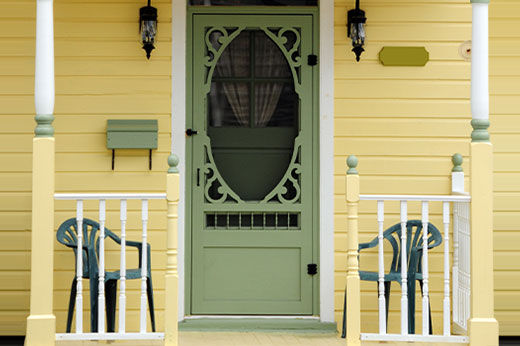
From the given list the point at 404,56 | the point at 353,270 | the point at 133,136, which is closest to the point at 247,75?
the point at 133,136

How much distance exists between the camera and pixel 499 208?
647 centimetres

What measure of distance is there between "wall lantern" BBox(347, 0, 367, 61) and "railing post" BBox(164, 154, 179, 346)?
194 cm

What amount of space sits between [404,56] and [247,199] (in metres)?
1.64

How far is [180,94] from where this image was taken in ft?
20.7

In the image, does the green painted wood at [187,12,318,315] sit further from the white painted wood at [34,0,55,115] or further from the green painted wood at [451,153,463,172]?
the white painted wood at [34,0,55,115]

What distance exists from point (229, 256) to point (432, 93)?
2.01 m

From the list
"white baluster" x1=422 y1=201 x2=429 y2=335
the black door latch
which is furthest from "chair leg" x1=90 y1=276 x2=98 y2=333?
"white baluster" x1=422 y1=201 x2=429 y2=335

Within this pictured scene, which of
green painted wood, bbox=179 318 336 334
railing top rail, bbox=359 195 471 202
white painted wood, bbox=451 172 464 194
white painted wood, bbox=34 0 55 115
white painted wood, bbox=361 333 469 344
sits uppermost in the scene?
white painted wood, bbox=34 0 55 115

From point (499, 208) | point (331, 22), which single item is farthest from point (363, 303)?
point (331, 22)

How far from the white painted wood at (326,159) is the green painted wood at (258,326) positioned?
4.6 inches

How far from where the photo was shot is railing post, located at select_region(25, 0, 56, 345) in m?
4.97

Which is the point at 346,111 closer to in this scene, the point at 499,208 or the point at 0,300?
the point at 499,208

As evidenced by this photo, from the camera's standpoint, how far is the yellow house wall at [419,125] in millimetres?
6367

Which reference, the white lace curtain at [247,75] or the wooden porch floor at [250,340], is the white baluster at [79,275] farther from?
the white lace curtain at [247,75]
